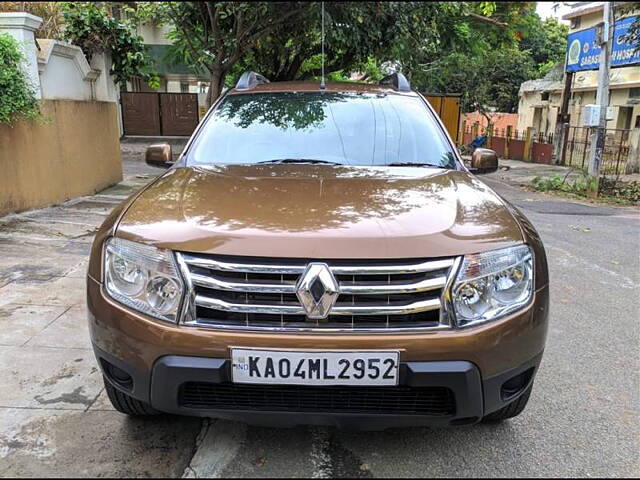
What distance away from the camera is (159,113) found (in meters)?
17.8

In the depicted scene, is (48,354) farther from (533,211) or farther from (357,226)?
(533,211)

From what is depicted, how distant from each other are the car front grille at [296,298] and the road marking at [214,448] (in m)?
0.69

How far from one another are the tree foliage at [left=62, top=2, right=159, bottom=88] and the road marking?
23.1 ft

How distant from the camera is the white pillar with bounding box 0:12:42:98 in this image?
6.11 m

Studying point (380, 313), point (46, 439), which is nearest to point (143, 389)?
point (46, 439)

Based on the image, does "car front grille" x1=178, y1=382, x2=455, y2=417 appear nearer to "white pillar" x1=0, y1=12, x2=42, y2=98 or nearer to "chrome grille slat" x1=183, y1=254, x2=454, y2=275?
"chrome grille slat" x1=183, y1=254, x2=454, y2=275

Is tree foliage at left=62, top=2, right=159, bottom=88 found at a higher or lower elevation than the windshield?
higher

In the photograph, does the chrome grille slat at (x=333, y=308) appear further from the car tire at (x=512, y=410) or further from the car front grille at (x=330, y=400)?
the car tire at (x=512, y=410)

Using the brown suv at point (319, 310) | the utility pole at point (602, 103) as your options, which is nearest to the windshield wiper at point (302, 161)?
the brown suv at point (319, 310)

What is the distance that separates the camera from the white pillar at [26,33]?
611 cm

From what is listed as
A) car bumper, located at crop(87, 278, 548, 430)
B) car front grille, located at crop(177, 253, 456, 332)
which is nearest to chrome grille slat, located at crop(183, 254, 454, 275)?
car front grille, located at crop(177, 253, 456, 332)

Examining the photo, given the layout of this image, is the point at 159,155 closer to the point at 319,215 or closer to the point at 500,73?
the point at 319,215

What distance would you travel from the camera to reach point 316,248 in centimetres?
197

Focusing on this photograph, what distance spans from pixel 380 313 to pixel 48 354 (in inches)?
89.8
